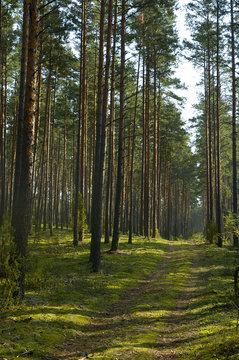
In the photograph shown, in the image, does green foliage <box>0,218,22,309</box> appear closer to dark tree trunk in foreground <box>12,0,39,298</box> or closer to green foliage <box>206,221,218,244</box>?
dark tree trunk in foreground <box>12,0,39,298</box>

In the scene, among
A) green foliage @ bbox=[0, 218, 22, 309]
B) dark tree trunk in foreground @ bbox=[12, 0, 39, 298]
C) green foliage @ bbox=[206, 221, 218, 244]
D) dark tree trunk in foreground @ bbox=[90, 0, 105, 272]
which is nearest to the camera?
green foliage @ bbox=[0, 218, 22, 309]

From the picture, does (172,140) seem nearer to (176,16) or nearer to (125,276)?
(176,16)

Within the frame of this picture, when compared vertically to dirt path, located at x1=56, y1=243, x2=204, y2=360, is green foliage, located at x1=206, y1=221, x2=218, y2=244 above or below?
above

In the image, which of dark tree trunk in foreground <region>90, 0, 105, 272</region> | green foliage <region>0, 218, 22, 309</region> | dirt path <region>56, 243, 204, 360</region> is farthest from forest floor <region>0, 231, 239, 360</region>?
dark tree trunk in foreground <region>90, 0, 105, 272</region>

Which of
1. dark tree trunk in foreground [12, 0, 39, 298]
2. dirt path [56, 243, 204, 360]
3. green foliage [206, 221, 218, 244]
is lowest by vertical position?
dirt path [56, 243, 204, 360]

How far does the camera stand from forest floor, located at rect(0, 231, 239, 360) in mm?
5004

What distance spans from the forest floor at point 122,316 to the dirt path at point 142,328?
0.02 m

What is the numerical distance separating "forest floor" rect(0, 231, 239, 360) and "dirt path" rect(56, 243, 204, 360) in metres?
0.02

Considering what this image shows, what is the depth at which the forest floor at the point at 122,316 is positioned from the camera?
5004 millimetres

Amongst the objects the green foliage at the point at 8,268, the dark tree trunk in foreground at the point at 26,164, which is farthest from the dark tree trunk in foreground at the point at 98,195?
the green foliage at the point at 8,268

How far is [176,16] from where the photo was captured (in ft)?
77.2

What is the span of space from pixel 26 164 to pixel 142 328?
4423mm

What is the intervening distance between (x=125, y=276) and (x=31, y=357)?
7.26 meters

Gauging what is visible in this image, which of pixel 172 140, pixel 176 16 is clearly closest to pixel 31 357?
pixel 176 16
